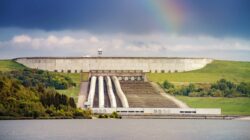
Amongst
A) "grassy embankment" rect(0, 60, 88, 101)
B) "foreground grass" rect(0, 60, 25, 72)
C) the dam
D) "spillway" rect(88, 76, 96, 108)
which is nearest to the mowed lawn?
the dam

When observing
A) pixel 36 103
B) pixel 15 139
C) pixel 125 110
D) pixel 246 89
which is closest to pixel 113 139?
pixel 15 139

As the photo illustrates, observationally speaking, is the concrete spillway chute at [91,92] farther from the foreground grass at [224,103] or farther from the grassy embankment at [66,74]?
the foreground grass at [224,103]

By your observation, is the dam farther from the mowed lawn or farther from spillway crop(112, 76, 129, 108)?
the mowed lawn

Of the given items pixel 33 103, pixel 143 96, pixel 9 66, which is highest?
pixel 9 66

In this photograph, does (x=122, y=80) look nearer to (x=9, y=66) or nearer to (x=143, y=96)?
(x=143, y=96)

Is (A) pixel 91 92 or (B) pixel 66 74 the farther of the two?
(B) pixel 66 74

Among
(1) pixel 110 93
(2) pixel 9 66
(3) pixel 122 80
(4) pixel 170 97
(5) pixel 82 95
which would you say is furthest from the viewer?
(2) pixel 9 66

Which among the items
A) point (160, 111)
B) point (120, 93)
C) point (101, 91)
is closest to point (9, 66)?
point (101, 91)
